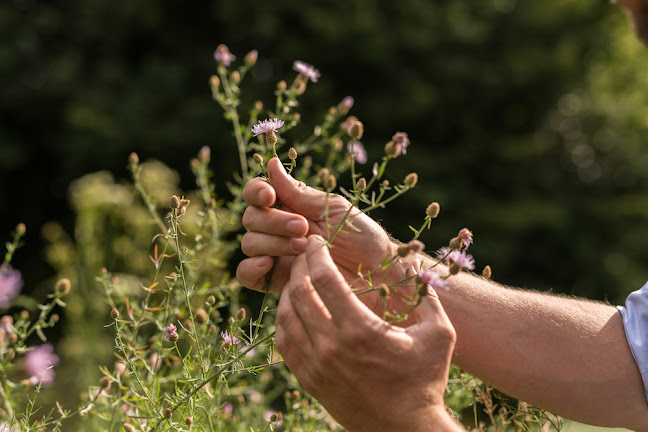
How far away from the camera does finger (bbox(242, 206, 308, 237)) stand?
93 centimetres

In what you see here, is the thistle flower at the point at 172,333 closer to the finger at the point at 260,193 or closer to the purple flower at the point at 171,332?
the purple flower at the point at 171,332

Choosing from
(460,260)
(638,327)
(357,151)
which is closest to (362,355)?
(460,260)

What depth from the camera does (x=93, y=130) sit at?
571 centimetres

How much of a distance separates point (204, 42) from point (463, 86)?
108 inches

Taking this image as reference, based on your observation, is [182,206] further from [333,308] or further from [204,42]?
[204,42]

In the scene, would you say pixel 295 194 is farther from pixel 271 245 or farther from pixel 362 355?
pixel 362 355

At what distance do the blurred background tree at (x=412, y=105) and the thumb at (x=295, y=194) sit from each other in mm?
4343

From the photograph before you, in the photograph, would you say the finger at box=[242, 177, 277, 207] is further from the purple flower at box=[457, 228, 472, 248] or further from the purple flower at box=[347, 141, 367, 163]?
the purple flower at box=[457, 228, 472, 248]

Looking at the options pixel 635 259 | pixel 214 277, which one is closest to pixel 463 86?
pixel 635 259

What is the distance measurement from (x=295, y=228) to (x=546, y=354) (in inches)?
20.8

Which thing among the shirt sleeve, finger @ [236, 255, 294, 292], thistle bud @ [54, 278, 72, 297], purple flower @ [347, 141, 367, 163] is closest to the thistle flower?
finger @ [236, 255, 294, 292]

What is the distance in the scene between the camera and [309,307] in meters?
0.75

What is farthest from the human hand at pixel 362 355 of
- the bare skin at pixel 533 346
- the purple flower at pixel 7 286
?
the purple flower at pixel 7 286

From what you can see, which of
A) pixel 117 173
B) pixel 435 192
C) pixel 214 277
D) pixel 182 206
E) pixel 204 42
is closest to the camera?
pixel 182 206
